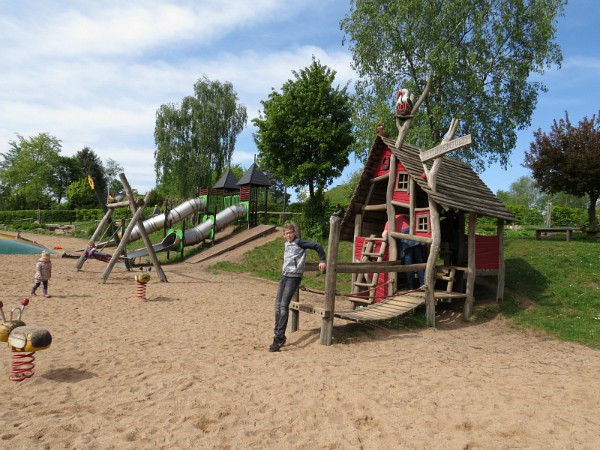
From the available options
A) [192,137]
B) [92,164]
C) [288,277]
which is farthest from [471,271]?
[92,164]

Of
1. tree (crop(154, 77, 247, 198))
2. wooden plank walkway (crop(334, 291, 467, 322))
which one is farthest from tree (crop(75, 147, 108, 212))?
wooden plank walkway (crop(334, 291, 467, 322))

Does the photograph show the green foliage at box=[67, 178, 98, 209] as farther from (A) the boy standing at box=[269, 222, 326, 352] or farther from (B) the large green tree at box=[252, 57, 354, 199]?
(A) the boy standing at box=[269, 222, 326, 352]

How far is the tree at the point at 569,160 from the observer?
1834 cm

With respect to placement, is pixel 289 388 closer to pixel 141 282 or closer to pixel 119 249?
pixel 141 282

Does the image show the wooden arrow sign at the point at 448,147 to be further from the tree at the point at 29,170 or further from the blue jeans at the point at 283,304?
the tree at the point at 29,170

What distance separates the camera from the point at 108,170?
280 ft

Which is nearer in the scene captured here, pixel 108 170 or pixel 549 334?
pixel 549 334

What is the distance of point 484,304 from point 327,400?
7.90 m

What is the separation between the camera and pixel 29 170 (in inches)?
2373

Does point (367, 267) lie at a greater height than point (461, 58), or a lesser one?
lesser

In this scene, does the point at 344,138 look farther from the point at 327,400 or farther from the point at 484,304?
the point at 327,400

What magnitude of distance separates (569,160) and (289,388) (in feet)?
63.1

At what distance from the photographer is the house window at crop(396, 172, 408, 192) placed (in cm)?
1107

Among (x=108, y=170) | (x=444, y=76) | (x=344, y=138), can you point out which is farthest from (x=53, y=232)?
(x=108, y=170)
